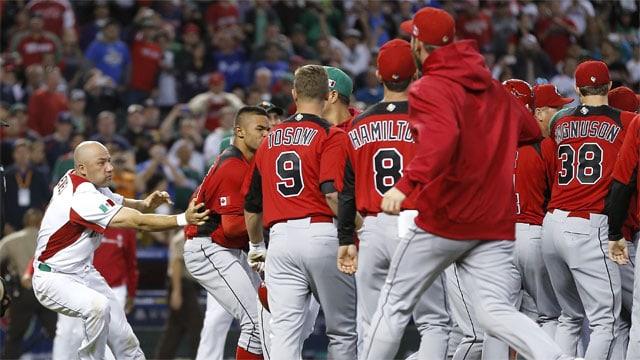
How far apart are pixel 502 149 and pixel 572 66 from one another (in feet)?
43.2

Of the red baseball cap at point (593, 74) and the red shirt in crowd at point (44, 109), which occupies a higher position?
the red baseball cap at point (593, 74)

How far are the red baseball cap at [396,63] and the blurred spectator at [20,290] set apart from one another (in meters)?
7.41

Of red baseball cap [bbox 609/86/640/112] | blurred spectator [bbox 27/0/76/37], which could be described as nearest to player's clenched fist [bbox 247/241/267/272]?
red baseball cap [bbox 609/86/640/112]

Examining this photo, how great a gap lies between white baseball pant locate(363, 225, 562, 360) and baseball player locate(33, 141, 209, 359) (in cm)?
249

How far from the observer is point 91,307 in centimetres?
952

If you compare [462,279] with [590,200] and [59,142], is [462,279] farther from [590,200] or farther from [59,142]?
[59,142]

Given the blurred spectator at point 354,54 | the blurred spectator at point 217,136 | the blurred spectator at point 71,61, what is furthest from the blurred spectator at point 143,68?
the blurred spectator at point 354,54

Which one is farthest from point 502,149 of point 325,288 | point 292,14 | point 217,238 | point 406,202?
point 292,14

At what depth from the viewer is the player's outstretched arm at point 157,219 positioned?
9094 millimetres

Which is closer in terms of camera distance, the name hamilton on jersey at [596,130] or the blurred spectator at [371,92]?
the name hamilton on jersey at [596,130]

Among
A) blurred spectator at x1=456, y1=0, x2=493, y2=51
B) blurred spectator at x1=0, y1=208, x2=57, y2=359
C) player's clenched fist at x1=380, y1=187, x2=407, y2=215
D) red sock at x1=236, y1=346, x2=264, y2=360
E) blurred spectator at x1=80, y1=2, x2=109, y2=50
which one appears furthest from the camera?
blurred spectator at x1=456, y1=0, x2=493, y2=51

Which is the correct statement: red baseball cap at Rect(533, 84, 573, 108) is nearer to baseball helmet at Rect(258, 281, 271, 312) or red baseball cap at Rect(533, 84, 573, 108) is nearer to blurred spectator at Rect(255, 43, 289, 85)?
baseball helmet at Rect(258, 281, 271, 312)

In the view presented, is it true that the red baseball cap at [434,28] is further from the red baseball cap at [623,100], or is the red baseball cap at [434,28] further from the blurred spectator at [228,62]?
the blurred spectator at [228,62]

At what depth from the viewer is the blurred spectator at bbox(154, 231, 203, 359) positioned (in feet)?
47.9
